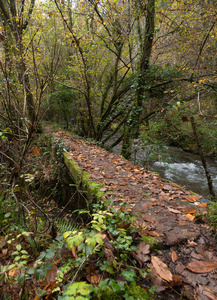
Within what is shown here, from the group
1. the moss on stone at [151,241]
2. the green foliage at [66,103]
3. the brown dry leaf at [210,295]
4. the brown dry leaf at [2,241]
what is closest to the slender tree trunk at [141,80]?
the green foliage at [66,103]

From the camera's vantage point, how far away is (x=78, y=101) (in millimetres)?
10281

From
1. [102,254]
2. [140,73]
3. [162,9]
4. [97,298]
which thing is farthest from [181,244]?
[162,9]

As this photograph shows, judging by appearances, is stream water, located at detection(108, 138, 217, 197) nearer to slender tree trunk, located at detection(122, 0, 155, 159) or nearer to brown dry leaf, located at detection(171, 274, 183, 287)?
slender tree trunk, located at detection(122, 0, 155, 159)

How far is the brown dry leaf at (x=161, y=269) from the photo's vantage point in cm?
134

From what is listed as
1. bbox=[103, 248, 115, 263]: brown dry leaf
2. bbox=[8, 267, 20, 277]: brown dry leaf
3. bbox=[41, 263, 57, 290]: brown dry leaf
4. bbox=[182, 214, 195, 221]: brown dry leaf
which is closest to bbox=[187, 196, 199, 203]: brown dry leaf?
bbox=[182, 214, 195, 221]: brown dry leaf

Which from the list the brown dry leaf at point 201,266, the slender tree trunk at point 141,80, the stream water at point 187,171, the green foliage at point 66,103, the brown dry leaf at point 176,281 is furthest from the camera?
the green foliage at point 66,103

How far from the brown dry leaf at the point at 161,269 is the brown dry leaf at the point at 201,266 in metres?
0.20

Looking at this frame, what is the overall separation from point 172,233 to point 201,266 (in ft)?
1.48

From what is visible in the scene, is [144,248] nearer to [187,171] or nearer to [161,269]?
[161,269]

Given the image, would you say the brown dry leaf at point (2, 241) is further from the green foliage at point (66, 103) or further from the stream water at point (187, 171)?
the green foliage at point (66, 103)

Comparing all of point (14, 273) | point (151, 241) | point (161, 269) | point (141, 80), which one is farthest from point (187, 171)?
point (14, 273)

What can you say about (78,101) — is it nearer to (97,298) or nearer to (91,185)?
(91,185)

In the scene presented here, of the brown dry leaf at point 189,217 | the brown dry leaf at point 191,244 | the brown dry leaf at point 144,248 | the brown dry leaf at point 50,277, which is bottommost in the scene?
the brown dry leaf at point 50,277

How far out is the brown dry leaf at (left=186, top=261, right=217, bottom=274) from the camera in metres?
1.40
